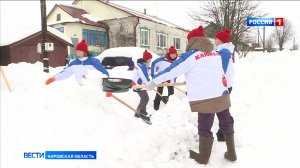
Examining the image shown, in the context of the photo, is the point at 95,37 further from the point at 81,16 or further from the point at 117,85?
the point at 117,85

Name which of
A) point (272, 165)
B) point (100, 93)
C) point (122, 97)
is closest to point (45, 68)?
point (122, 97)

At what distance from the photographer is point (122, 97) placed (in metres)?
8.51

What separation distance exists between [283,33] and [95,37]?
4520 cm

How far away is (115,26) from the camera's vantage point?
27.8m

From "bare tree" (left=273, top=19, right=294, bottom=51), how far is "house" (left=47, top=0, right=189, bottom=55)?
119ft

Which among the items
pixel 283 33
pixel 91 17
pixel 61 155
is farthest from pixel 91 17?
pixel 283 33

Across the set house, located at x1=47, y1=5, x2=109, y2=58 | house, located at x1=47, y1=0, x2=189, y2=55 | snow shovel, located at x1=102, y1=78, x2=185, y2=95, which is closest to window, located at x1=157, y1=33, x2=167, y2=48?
house, located at x1=47, y1=0, x2=189, y2=55

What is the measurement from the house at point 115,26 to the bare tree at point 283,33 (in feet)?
119

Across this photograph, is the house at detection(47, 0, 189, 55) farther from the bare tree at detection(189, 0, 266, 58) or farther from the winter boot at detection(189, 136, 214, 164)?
the winter boot at detection(189, 136, 214, 164)

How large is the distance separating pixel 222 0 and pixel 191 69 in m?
26.0

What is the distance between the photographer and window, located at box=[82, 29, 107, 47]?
88.5 feet

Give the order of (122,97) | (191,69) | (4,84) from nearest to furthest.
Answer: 1. (191,69)
2. (4,84)
3. (122,97)

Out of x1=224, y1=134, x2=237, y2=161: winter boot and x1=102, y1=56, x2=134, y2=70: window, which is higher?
x1=102, y1=56, x2=134, y2=70: window

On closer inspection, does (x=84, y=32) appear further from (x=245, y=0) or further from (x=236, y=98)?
(x=236, y=98)
